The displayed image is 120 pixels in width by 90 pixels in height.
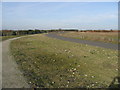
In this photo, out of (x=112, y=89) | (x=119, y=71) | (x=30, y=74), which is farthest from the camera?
(x=119, y=71)

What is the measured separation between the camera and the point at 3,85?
5.00m

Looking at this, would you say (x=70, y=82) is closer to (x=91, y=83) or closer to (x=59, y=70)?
(x=91, y=83)

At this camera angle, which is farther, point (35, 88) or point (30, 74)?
point (30, 74)

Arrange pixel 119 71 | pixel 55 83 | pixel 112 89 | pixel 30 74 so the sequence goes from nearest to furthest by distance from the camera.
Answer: pixel 112 89 < pixel 55 83 < pixel 30 74 < pixel 119 71

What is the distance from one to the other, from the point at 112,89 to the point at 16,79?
361 cm

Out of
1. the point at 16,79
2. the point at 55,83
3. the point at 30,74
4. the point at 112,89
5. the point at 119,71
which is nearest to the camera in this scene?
the point at 112,89

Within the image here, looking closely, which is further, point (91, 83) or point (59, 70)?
point (59, 70)

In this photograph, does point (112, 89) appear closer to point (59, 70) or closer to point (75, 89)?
point (75, 89)

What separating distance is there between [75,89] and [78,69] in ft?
7.36

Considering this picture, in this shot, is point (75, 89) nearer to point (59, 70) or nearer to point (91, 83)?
point (91, 83)

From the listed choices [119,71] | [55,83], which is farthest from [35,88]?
[119,71]

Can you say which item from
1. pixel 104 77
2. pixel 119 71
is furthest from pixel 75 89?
pixel 119 71

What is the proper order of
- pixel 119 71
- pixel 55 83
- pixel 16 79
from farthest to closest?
pixel 119 71, pixel 16 79, pixel 55 83

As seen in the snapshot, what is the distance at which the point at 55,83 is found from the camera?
5.15 metres
